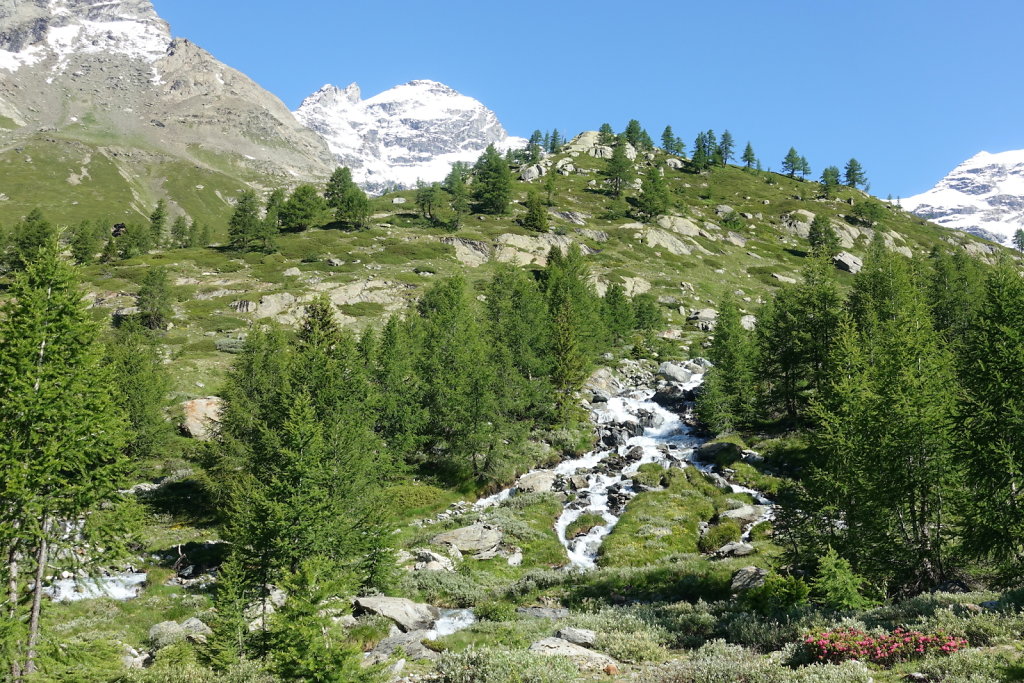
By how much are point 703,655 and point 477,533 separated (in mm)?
21467

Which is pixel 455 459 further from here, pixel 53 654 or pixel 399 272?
pixel 399 272

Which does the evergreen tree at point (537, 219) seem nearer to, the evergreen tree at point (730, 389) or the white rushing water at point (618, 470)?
the white rushing water at point (618, 470)

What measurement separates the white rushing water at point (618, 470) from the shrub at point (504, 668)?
62.7 ft

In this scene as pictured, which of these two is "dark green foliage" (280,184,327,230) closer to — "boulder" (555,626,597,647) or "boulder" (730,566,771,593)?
"boulder" (730,566,771,593)

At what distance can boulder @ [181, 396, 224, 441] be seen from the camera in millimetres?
50250

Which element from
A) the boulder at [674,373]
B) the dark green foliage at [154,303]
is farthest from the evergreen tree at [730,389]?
the dark green foliage at [154,303]

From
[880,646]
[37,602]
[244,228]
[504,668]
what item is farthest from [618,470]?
[244,228]

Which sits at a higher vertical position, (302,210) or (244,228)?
(302,210)

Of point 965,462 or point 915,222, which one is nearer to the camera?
point 965,462

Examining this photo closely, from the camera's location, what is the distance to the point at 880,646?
48.8 feet

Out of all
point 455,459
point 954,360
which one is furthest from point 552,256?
point 954,360

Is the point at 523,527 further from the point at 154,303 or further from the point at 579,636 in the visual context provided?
the point at 154,303

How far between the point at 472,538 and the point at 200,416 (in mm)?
33251

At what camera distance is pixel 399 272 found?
98812 mm
